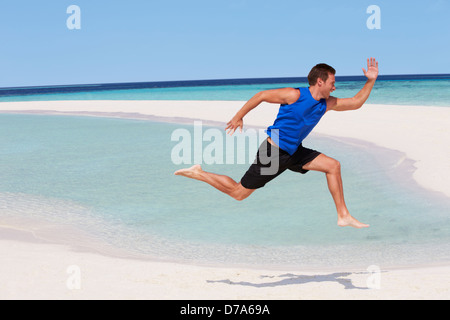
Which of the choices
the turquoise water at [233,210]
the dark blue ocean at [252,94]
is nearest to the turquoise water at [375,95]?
the dark blue ocean at [252,94]

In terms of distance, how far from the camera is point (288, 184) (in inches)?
436

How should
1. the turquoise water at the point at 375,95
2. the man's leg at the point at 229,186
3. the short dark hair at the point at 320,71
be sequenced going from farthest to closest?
the turquoise water at the point at 375,95 → the man's leg at the point at 229,186 → the short dark hair at the point at 320,71

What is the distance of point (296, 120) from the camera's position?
16.3ft

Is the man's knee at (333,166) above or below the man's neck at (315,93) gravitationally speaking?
below

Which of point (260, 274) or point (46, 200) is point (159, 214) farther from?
point (260, 274)

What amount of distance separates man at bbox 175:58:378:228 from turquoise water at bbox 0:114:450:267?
5.03ft

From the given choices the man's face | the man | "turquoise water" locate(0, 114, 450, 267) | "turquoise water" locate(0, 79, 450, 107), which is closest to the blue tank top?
the man

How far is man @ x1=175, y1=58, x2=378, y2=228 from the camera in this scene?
4.84 m

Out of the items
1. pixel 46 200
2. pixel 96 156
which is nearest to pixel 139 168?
pixel 96 156

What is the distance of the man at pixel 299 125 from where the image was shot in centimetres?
484

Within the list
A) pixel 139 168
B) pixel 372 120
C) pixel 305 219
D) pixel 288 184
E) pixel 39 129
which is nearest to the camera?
pixel 305 219

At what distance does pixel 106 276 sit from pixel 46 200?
4.66 m

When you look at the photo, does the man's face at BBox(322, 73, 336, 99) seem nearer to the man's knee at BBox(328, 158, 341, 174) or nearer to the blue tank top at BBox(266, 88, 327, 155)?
the blue tank top at BBox(266, 88, 327, 155)

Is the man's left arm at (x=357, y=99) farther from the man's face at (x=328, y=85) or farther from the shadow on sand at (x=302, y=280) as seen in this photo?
the shadow on sand at (x=302, y=280)
